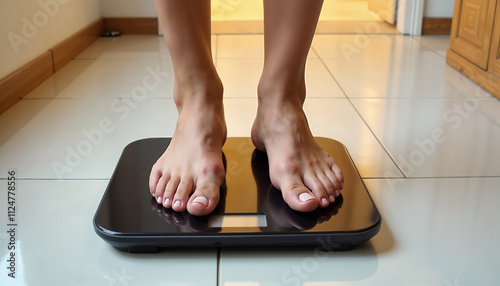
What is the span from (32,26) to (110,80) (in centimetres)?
30

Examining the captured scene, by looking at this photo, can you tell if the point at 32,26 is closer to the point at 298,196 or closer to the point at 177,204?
the point at 177,204

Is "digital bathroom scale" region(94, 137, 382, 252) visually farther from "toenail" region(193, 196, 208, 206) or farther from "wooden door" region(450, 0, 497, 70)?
"wooden door" region(450, 0, 497, 70)

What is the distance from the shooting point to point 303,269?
31.2 inches

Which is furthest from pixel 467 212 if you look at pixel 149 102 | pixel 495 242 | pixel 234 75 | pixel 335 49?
pixel 335 49

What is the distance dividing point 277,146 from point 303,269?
26 centimetres

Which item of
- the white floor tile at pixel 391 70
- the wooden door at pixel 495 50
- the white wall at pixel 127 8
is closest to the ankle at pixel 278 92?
the white floor tile at pixel 391 70

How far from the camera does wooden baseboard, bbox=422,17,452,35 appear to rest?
2689 millimetres

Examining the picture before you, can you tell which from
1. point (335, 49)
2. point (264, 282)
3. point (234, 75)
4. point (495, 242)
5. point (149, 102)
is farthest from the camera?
point (335, 49)

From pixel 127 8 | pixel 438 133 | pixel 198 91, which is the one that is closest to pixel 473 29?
pixel 438 133

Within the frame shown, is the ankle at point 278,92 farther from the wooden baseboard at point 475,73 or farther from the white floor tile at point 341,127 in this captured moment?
the wooden baseboard at point 475,73

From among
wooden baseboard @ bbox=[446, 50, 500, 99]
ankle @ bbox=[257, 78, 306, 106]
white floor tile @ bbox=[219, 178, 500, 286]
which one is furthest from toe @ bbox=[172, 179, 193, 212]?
wooden baseboard @ bbox=[446, 50, 500, 99]

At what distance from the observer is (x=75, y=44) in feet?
7.25

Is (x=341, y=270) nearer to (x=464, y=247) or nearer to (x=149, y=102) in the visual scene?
(x=464, y=247)

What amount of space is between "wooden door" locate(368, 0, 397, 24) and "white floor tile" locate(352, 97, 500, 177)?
1314 mm
